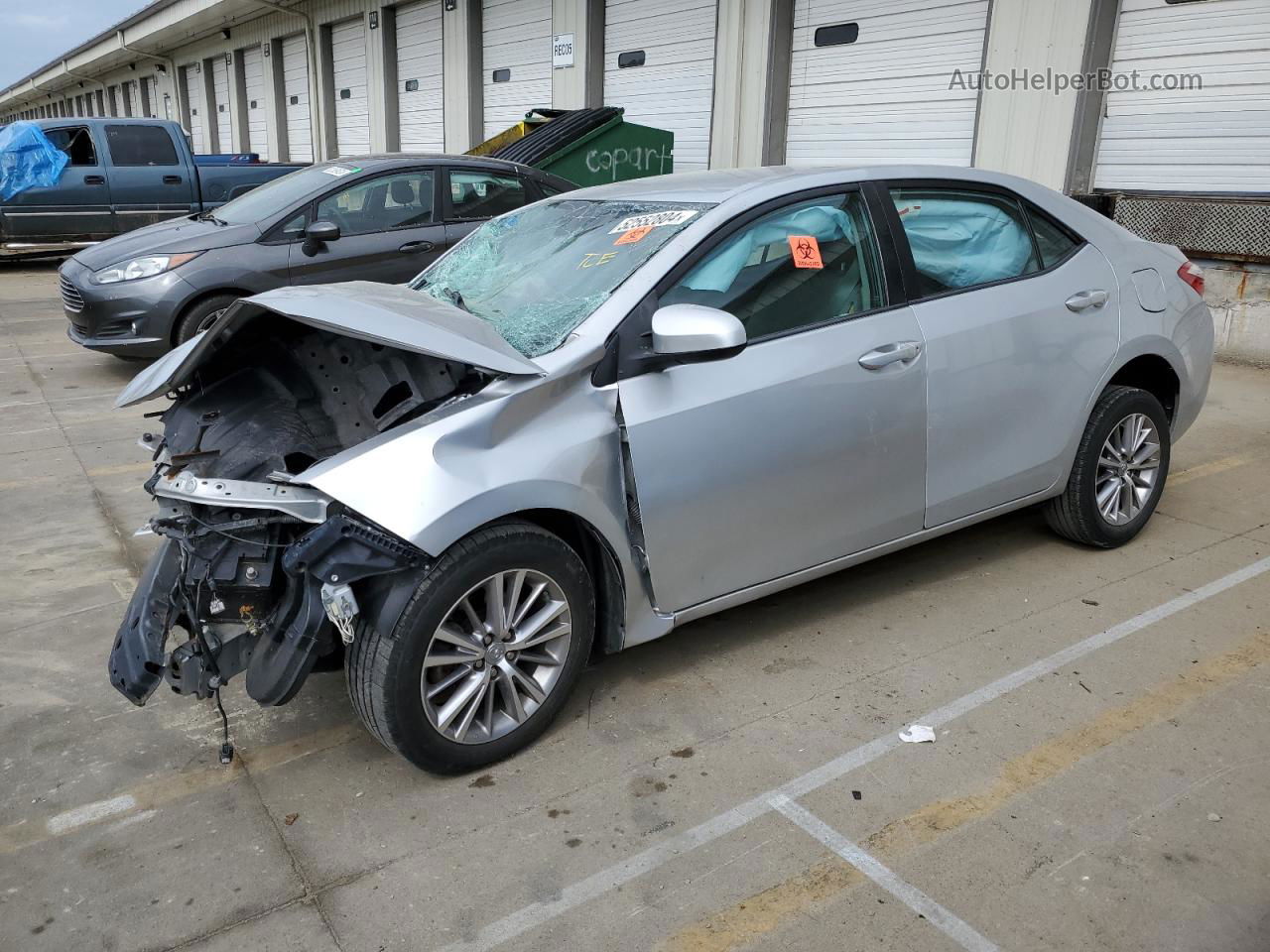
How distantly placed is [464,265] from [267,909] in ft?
8.34

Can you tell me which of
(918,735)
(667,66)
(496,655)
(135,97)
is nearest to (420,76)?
(667,66)

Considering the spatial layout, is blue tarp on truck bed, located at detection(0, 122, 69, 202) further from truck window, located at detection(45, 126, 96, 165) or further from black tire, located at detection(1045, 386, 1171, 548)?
black tire, located at detection(1045, 386, 1171, 548)

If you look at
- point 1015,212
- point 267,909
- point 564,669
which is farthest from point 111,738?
point 1015,212

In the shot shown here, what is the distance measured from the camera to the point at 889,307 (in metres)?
3.66

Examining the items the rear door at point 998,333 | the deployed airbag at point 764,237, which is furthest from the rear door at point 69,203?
the rear door at point 998,333

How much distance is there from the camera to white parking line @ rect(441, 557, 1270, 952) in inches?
97.7

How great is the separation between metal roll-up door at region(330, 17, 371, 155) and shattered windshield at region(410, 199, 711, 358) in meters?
18.4

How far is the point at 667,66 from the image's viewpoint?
44.2ft

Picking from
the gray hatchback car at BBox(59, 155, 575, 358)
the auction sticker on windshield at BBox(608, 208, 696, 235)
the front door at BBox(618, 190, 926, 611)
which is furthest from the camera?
the gray hatchback car at BBox(59, 155, 575, 358)

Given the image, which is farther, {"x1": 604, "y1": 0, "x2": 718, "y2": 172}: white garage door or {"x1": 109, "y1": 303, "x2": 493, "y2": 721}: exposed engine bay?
{"x1": 604, "y1": 0, "x2": 718, "y2": 172}: white garage door

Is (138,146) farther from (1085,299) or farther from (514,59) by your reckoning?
(1085,299)

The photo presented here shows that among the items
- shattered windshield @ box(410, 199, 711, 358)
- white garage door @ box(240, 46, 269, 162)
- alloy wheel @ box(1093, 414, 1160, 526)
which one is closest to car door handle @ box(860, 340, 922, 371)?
shattered windshield @ box(410, 199, 711, 358)

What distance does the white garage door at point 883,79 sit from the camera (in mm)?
9992

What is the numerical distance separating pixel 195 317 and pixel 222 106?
25.8 meters
